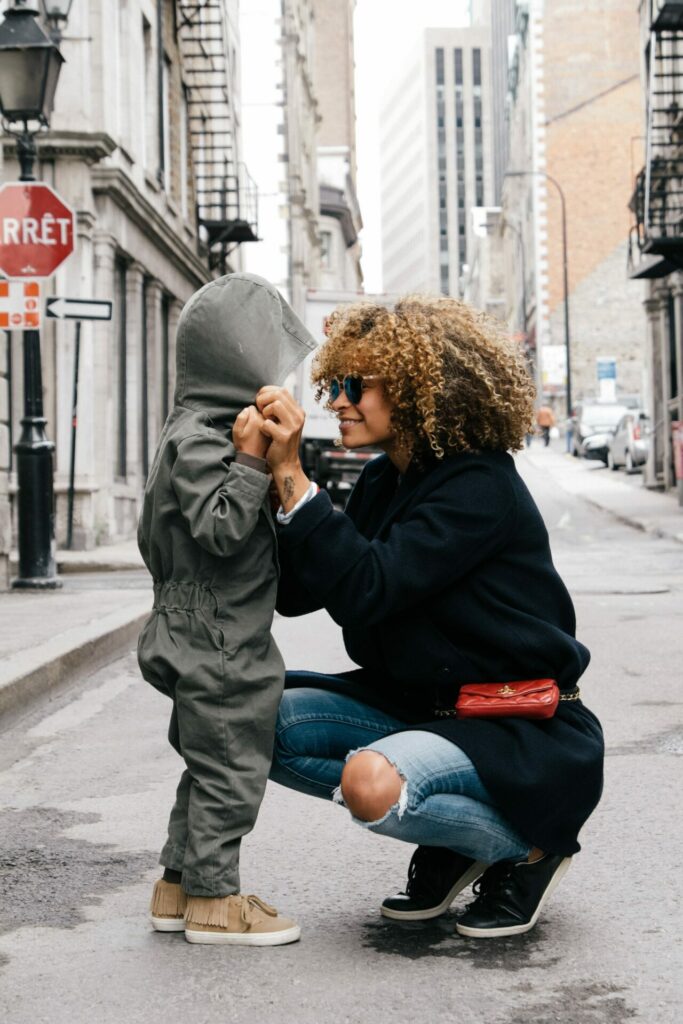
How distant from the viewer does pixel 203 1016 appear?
10.3 ft

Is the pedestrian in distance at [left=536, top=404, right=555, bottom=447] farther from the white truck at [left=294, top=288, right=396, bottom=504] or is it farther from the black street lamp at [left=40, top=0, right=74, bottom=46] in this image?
the black street lamp at [left=40, top=0, right=74, bottom=46]

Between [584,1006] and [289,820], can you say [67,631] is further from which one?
[584,1006]

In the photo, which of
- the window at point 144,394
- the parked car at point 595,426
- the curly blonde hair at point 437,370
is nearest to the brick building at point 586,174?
the parked car at point 595,426

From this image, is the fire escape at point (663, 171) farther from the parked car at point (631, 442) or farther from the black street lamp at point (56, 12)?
the black street lamp at point (56, 12)

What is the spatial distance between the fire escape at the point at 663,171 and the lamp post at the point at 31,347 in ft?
37.4

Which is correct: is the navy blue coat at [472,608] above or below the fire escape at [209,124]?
below

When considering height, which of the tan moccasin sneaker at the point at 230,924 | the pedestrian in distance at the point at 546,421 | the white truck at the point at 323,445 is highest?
the pedestrian in distance at the point at 546,421

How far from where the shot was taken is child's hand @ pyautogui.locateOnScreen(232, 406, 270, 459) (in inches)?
133

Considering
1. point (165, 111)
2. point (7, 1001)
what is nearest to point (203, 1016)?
point (7, 1001)

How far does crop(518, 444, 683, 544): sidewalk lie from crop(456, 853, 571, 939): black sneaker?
1471 cm

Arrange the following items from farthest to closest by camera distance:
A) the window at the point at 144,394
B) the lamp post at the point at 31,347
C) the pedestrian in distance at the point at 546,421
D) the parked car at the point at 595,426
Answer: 1. the pedestrian in distance at the point at 546,421
2. the parked car at the point at 595,426
3. the window at the point at 144,394
4. the lamp post at the point at 31,347

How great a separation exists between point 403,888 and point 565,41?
69.4 meters

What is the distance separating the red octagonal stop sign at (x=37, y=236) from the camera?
1218 cm

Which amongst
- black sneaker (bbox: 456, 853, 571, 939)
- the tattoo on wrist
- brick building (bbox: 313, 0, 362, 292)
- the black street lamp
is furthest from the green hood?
brick building (bbox: 313, 0, 362, 292)
